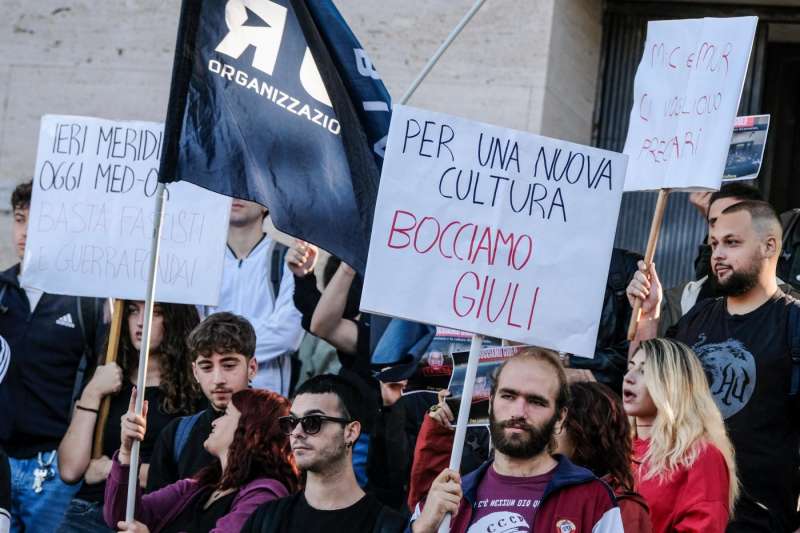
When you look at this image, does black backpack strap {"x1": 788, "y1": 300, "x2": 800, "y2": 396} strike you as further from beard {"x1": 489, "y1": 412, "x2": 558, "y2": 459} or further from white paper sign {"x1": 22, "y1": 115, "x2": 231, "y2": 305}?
white paper sign {"x1": 22, "y1": 115, "x2": 231, "y2": 305}

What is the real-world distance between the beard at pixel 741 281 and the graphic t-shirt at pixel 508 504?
173 cm

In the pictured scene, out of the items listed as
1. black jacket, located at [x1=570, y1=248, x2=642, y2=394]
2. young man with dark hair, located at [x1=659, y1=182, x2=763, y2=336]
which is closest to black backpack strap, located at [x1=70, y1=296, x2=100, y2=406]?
black jacket, located at [x1=570, y1=248, x2=642, y2=394]

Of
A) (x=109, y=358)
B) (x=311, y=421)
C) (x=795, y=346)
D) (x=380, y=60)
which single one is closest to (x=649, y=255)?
(x=795, y=346)

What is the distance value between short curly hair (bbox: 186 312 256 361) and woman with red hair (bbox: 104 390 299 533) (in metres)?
0.51

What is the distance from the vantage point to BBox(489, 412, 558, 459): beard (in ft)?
20.7

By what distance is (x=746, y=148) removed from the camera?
8516 millimetres

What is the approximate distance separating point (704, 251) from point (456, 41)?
260cm

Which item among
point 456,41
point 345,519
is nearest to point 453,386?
point 345,519

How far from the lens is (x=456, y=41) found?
10.9 meters

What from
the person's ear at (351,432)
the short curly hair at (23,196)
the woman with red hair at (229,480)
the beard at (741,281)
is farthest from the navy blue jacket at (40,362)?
the beard at (741,281)

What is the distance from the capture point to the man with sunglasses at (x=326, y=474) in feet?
22.0

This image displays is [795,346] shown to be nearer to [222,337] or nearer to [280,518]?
[280,518]

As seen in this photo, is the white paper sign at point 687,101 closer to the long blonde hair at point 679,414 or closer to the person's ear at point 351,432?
the long blonde hair at point 679,414

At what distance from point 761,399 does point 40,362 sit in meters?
3.55
